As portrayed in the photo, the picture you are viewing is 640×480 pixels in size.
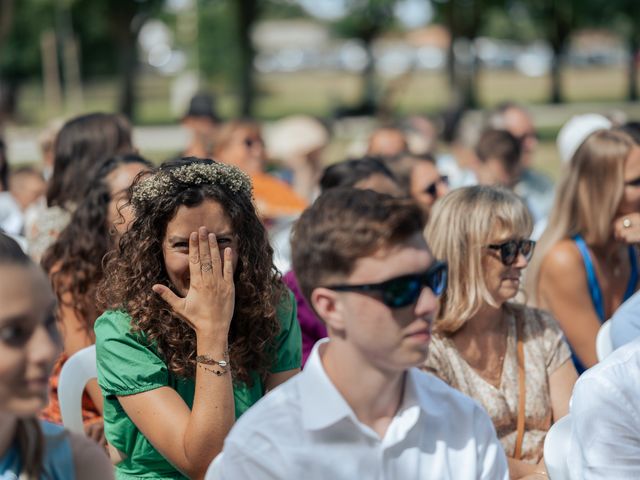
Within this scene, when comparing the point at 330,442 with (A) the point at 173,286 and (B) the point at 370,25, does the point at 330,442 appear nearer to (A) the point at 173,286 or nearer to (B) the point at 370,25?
(A) the point at 173,286

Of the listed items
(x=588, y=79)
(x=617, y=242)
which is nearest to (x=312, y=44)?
(x=588, y=79)

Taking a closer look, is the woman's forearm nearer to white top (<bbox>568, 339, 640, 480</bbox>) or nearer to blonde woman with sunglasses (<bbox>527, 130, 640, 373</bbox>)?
white top (<bbox>568, 339, 640, 480</bbox>)

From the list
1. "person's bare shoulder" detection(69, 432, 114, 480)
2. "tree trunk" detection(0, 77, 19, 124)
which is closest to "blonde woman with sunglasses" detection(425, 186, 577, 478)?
"person's bare shoulder" detection(69, 432, 114, 480)

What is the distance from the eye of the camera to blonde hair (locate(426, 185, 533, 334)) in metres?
3.75

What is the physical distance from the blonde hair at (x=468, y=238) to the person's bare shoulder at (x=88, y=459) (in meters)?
1.75

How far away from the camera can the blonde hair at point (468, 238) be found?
12.3 ft

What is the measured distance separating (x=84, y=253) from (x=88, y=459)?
7.01ft

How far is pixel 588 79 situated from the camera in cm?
6312

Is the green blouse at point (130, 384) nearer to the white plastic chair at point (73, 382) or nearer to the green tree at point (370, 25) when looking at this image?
the white plastic chair at point (73, 382)

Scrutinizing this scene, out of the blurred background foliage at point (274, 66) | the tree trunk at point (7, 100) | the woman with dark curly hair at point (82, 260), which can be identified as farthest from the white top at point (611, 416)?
the tree trunk at point (7, 100)

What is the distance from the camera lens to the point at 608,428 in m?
2.81

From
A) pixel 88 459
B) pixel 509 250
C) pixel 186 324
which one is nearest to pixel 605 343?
pixel 509 250

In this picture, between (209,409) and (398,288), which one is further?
(209,409)

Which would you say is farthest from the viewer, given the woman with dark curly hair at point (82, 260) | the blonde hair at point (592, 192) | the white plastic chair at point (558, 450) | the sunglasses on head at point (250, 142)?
the sunglasses on head at point (250, 142)
